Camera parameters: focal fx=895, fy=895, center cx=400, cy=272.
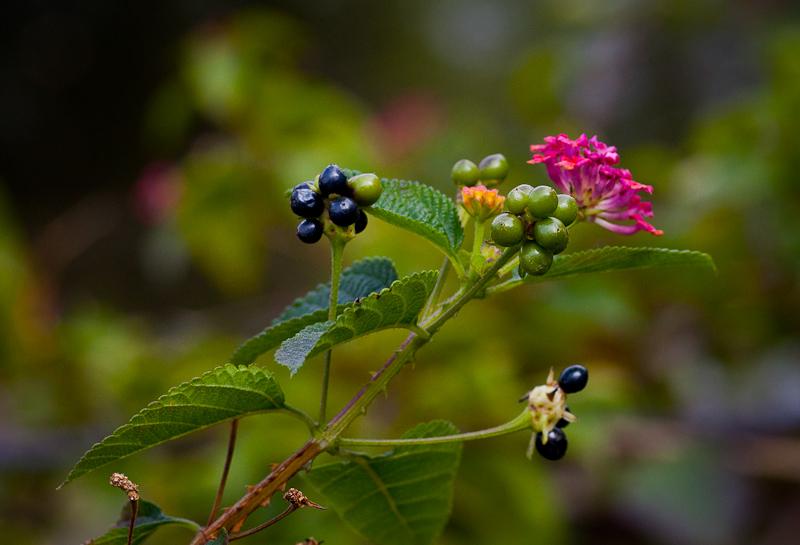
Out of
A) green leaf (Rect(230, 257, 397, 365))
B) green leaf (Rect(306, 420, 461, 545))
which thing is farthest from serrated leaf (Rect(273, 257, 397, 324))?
green leaf (Rect(306, 420, 461, 545))

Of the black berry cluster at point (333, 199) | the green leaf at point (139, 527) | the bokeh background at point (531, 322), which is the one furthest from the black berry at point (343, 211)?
the bokeh background at point (531, 322)

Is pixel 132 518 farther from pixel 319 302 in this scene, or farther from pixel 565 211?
pixel 565 211

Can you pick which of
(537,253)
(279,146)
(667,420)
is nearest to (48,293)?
(279,146)

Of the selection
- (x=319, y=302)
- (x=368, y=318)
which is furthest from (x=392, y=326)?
(x=319, y=302)

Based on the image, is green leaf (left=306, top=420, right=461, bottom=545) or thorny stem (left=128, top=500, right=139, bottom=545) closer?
thorny stem (left=128, top=500, right=139, bottom=545)

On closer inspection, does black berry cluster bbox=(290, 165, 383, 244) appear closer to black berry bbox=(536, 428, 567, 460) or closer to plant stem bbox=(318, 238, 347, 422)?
plant stem bbox=(318, 238, 347, 422)

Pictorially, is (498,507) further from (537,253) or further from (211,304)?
(211,304)
